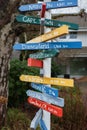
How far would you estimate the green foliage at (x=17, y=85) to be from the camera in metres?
10.3

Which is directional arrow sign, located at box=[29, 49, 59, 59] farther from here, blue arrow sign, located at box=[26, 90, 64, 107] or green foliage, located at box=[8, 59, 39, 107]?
green foliage, located at box=[8, 59, 39, 107]

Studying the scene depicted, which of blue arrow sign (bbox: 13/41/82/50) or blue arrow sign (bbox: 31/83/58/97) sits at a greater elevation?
blue arrow sign (bbox: 13/41/82/50)

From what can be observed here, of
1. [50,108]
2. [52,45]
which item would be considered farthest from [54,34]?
[50,108]

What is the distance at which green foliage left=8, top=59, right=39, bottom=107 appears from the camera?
1034 cm

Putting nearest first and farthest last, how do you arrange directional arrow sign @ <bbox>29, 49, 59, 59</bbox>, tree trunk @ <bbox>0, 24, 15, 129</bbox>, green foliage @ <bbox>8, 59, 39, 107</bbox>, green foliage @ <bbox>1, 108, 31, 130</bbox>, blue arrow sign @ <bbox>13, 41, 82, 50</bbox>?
blue arrow sign @ <bbox>13, 41, 82, 50</bbox> → directional arrow sign @ <bbox>29, 49, 59, 59</bbox> → tree trunk @ <bbox>0, 24, 15, 129</bbox> → green foliage @ <bbox>1, 108, 31, 130</bbox> → green foliage @ <bbox>8, 59, 39, 107</bbox>

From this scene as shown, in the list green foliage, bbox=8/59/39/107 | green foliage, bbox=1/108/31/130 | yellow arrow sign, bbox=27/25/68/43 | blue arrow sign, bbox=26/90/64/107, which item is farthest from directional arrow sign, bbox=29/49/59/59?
green foliage, bbox=8/59/39/107

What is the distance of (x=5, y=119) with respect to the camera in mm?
7789

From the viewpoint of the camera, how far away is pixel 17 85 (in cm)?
1034

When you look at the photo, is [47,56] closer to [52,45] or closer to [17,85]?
[52,45]

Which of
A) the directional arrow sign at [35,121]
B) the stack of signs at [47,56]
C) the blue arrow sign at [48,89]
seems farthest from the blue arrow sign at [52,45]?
the directional arrow sign at [35,121]

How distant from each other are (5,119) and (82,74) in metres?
17.4

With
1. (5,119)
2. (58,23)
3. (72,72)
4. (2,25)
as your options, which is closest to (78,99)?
(5,119)

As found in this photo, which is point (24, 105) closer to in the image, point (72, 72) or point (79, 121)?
point (79, 121)

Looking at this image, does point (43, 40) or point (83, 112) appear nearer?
point (43, 40)
